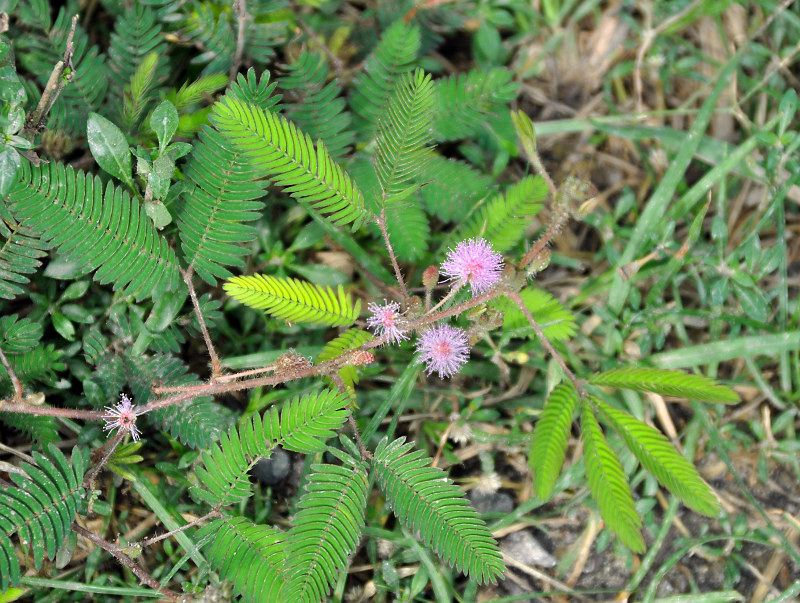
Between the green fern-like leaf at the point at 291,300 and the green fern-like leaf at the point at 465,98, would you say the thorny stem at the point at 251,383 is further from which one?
the green fern-like leaf at the point at 465,98

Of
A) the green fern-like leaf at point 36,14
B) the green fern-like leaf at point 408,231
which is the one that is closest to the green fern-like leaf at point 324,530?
the green fern-like leaf at point 408,231

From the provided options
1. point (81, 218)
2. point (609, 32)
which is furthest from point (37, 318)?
point (609, 32)

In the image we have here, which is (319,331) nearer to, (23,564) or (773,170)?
(23,564)

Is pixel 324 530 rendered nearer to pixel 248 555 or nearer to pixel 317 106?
pixel 248 555

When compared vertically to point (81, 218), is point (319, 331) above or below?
below

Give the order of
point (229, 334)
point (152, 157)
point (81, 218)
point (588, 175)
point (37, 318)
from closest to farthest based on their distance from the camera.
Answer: point (81, 218) → point (152, 157) → point (37, 318) → point (229, 334) → point (588, 175)

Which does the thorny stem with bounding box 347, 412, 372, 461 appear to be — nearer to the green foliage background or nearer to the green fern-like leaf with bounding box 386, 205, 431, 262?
the green foliage background

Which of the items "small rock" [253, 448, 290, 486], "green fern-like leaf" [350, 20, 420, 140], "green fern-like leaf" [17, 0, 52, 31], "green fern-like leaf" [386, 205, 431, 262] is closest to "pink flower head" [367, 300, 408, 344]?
"green fern-like leaf" [386, 205, 431, 262]
